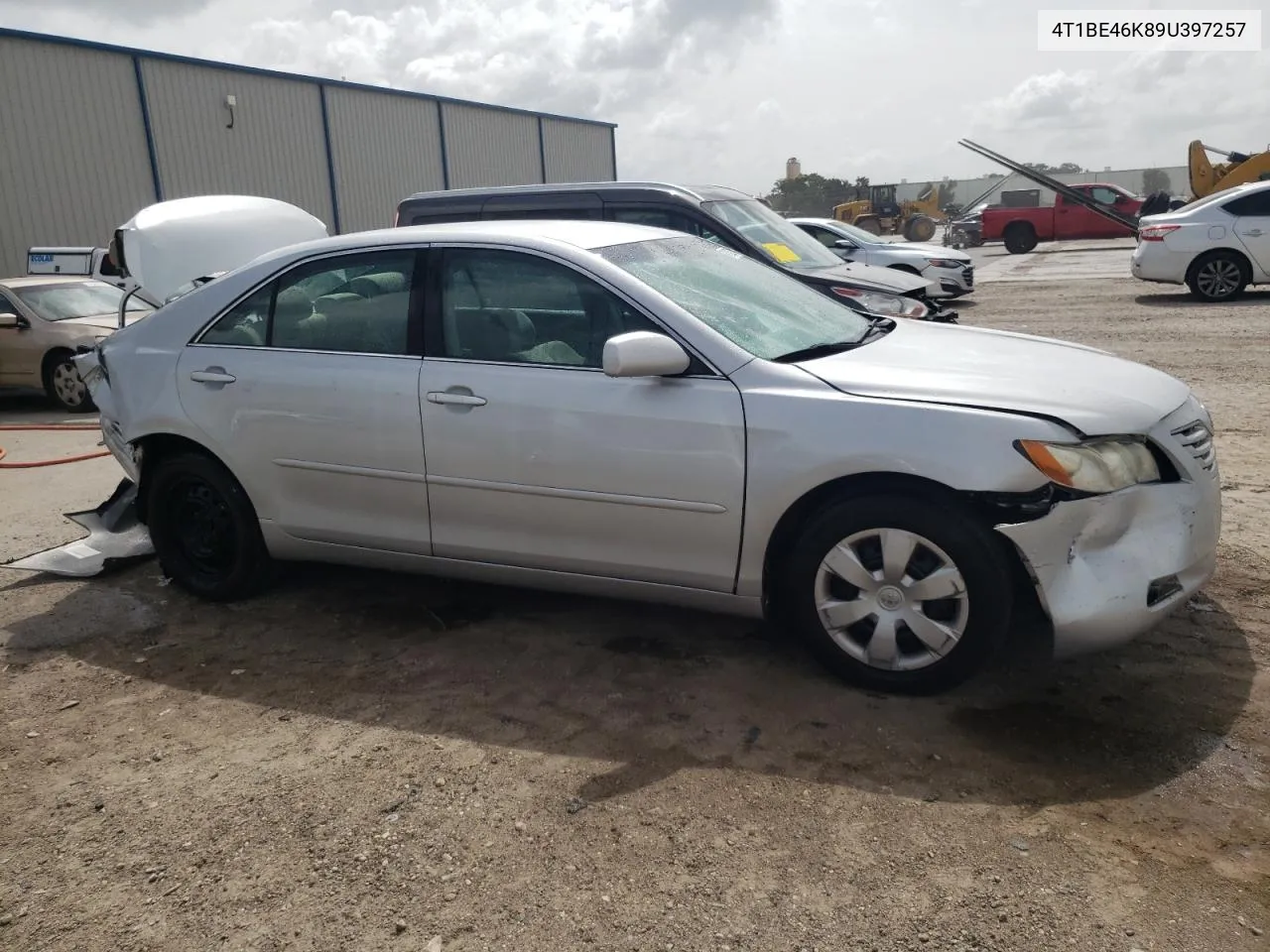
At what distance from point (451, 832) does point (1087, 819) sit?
1.78 m

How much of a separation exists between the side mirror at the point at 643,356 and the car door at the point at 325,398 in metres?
0.95

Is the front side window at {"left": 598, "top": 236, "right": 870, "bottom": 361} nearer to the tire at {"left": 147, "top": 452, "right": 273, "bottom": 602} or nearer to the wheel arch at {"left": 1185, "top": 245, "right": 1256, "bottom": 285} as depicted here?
the tire at {"left": 147, "top": 452, "right": 273, "bottom": 602}

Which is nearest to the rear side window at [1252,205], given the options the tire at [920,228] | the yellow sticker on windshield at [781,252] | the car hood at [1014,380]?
the yellow sticker on windshield at [781,252]

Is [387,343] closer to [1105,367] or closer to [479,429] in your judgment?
[479,429]

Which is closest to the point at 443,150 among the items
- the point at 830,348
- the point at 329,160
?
the point at 329,160

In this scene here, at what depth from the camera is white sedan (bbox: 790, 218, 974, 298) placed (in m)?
14.7

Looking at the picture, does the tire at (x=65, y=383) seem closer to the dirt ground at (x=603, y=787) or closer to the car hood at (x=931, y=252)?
the dirt ground at (x=603, y=787)

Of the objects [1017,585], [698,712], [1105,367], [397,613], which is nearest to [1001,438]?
[1017,585]

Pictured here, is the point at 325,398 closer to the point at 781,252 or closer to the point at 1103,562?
the point at 1103,562

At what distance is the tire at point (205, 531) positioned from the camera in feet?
14.9

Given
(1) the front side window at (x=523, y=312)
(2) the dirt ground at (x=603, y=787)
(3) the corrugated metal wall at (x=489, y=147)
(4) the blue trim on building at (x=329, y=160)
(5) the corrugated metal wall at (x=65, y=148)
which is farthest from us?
(3) the corrugated metal wall at (x=489, y=147)

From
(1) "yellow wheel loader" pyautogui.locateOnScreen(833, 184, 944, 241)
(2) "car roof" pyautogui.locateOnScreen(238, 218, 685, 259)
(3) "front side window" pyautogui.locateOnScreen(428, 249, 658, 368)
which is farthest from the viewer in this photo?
(1) "yellow wheel loader" pyautogui.locateOnScreen(833, 184, 944, 241)

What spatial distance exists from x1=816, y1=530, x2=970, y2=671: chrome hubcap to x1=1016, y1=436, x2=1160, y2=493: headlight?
0.42 metres

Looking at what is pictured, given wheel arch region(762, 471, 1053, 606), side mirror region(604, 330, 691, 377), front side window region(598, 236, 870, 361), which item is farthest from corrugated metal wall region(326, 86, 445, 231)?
wheel arch region(762, 471, 1053, 606)
